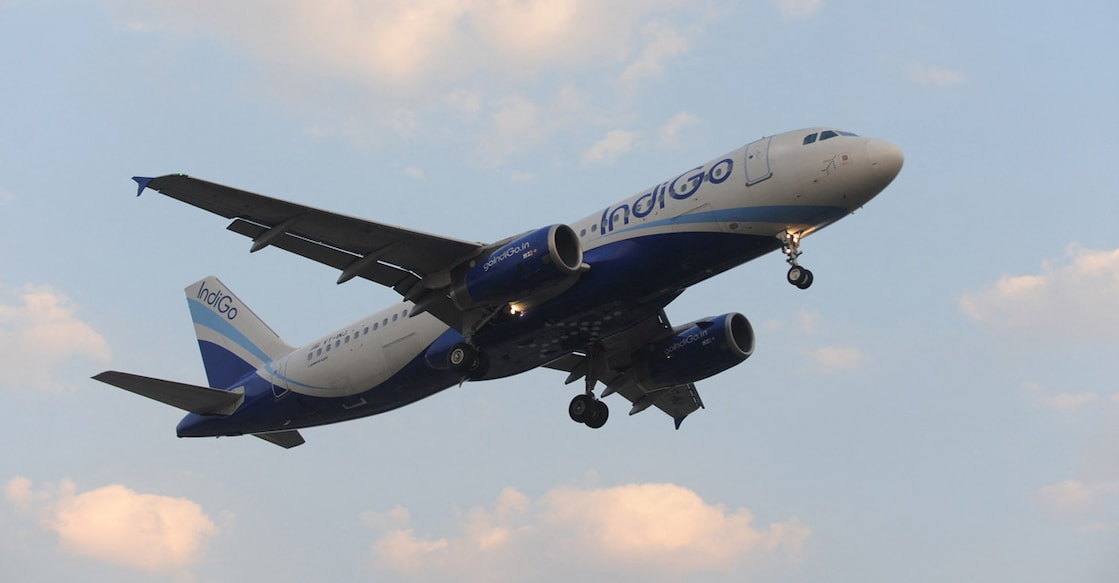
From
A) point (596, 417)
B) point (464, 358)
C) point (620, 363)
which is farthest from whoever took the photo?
point (620, 363)

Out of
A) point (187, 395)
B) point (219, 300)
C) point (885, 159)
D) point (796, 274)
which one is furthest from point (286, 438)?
point (885, 159)

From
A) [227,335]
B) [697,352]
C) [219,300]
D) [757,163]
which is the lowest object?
[697,352]

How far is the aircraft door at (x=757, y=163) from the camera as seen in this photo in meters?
30.2

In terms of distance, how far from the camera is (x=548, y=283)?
30.3 metres

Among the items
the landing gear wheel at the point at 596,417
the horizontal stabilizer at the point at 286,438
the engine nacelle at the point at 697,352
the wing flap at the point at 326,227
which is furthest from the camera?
the horizontal stabilizer at the point at 286,438

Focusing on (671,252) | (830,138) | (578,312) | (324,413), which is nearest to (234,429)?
(324,413)

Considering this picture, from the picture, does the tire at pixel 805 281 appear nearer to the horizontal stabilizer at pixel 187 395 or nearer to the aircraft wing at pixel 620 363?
the aircraft wing at pixel 620 363

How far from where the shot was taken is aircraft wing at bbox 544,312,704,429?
37.5m

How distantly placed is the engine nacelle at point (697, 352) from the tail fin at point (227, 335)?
1225 cm

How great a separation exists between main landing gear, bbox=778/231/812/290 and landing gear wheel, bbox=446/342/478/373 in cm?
898

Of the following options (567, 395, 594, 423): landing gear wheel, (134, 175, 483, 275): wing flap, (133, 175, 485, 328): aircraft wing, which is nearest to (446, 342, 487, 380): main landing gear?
(133, 175, 485, 328): aircraft wing

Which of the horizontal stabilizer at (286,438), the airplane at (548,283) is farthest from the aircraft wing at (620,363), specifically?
the horizontal stabilizer at (286,438)

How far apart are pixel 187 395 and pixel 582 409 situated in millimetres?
12698

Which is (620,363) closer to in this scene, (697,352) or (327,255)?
(697,352)
